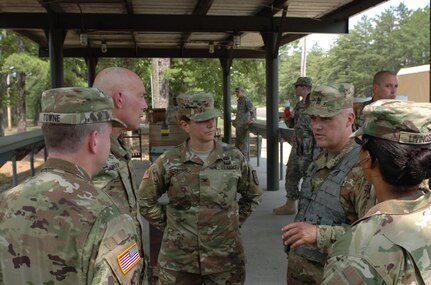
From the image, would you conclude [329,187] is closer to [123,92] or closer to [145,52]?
[123,92]

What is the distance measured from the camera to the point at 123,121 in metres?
2.40

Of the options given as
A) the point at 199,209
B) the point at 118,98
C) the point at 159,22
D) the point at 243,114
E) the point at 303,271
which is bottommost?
the point at 303,271

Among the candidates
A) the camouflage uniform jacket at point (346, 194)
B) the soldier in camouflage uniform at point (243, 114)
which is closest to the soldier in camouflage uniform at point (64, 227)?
the camouflage uniform jacket at point (346, 194)

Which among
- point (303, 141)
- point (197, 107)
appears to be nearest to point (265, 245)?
point (303, 141)

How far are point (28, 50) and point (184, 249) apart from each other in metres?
19.7

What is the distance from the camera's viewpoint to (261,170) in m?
10.8

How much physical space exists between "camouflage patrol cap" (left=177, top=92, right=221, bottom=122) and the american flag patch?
5.17ft

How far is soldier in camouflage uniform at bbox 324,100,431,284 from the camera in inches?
52.7

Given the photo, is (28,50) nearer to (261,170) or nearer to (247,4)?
(261,170)

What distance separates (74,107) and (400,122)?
1065 mm

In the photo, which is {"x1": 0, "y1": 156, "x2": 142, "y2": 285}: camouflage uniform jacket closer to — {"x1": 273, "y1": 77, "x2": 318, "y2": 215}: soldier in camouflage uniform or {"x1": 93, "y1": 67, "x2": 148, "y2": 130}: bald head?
{"x1": 93, "y1": 67, "x2": 148, "y2": 130}: bald head

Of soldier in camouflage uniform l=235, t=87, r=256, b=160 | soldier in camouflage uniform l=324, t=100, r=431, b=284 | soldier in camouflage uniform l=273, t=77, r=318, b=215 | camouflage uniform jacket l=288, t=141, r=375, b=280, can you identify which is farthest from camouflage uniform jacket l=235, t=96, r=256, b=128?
soldier in camouflage uniform l=324, t=100, r=431, b=284

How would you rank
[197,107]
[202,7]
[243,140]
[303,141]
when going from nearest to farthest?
[197,107] < [303,141] < [202,7] < [243,140]

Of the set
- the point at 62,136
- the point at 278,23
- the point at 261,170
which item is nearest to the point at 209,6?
the point at 278,23
